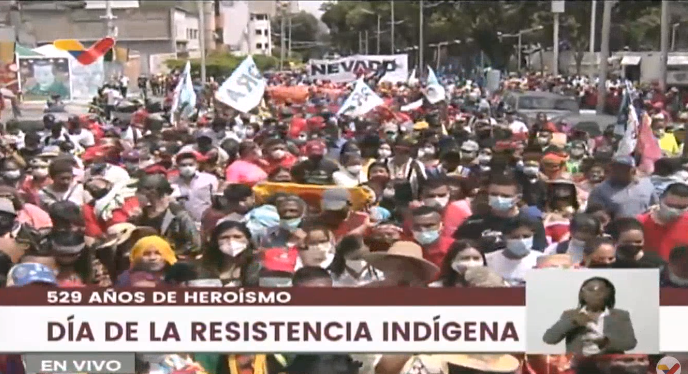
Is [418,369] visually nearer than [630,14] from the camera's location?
Yes

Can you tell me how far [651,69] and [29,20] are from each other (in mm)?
33132

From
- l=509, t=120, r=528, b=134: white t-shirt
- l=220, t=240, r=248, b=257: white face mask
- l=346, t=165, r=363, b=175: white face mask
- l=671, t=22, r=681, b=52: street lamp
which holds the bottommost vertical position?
l=509, t=120, r=528, b=134: white t-shirt

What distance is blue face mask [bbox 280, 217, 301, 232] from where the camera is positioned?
8680mm

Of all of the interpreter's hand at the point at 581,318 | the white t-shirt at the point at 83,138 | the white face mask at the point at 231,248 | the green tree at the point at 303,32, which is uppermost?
the interpreter's hand at the point at 581,318

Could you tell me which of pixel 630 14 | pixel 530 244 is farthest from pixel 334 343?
pixel 630 14

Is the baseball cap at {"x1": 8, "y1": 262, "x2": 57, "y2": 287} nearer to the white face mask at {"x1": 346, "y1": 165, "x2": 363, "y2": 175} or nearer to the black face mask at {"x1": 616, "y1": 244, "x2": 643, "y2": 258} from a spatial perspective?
the black face mask at {"x1": 616, "y1": 244, "x2": 643, "y2": 258}

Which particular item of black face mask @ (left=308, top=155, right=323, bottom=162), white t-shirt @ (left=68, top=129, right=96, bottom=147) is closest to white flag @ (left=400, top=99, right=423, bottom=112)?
white t-shirt @ (left=68, top=129, right=96, bottom=147)

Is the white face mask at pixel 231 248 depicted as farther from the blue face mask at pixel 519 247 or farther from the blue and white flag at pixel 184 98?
the blue and white flag at pixel 184 98

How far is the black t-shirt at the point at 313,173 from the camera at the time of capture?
11211mm

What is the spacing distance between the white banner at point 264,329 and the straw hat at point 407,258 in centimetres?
132

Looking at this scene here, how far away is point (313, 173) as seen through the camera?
1129 centimetres

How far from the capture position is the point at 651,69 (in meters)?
46.5

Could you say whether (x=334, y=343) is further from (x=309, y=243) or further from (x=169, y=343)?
(x=309, y=243)

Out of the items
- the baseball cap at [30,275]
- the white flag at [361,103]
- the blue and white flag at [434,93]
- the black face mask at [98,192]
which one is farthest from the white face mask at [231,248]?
the blue and white flag at [434,93]
